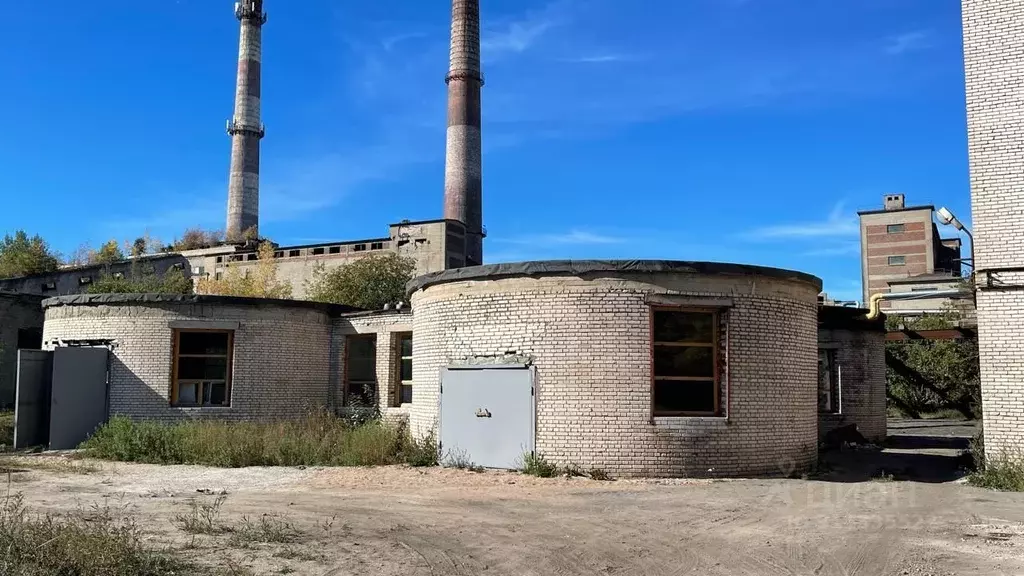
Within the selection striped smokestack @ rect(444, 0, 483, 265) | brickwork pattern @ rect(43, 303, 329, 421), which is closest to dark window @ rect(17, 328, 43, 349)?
brickwork pattern @ rect(43, 303, 329, 421)

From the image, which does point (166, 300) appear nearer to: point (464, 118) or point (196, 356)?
point (196, 356)

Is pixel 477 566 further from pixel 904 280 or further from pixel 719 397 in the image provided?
pixel 904 280

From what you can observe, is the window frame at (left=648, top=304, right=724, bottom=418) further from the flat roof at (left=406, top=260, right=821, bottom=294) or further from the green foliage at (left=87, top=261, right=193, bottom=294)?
the green foliage at (left=87, top=261, right=193, bottom=294)

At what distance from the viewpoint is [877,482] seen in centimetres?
1216

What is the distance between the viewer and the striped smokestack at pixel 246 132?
58.1 m

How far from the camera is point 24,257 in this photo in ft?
155

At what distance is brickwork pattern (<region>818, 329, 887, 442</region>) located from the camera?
17781 millimetres

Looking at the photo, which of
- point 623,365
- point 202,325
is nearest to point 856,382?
point 623,365

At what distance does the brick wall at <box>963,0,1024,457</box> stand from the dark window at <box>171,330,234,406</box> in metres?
14.2

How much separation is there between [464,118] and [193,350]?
35078 mm

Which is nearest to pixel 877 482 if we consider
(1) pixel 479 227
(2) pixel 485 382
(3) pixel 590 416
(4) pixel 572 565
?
(3) pixel 590 416

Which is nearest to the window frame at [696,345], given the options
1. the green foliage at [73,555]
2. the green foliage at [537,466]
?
the green foliage at [537,466]

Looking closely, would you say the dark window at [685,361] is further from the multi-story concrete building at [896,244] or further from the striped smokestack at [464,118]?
the multi-story concrete building at [896,244]

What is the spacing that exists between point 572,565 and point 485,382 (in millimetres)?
6010
